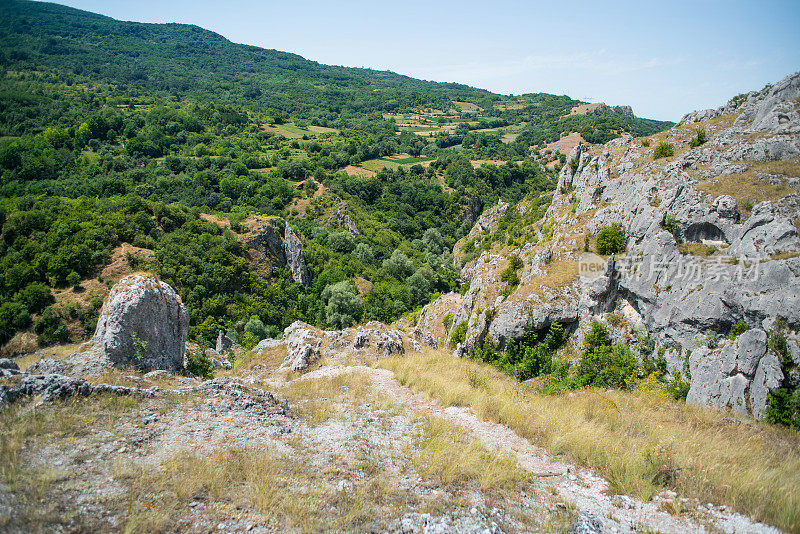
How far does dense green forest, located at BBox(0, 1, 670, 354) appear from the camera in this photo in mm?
34656

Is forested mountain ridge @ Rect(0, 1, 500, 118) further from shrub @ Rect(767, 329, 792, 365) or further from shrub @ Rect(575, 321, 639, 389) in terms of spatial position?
shrub @ Rect(767, 329, 792, 365)

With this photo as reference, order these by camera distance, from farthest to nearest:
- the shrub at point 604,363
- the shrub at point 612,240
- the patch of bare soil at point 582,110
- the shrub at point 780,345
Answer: the patch of bare soil at point 582,110, the shrub at point 612,240, the shrub at point 604,363, the shrub at point 780,345

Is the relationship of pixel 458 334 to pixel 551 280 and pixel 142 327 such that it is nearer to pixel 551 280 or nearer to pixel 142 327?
pixel 551 280

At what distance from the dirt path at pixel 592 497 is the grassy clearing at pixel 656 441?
0.25m

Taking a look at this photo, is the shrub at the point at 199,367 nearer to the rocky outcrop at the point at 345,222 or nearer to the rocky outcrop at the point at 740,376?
the rocky outcrop at the point at 740,376

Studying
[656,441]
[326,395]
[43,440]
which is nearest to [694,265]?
[656,441]

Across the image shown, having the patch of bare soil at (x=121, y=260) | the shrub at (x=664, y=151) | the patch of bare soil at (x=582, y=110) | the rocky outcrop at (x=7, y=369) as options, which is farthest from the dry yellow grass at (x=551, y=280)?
the patch of bare soil at (x=582, y=110)

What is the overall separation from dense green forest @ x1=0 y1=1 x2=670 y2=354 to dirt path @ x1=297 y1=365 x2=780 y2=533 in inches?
1294

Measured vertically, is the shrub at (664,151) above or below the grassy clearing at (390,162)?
below

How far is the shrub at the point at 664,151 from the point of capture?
2553cm

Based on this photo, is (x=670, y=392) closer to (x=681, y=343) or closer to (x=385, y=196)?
(x=681, y=343)

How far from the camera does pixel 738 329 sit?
12.2 m

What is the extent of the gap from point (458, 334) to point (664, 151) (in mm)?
20547

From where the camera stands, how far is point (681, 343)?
554 inches
